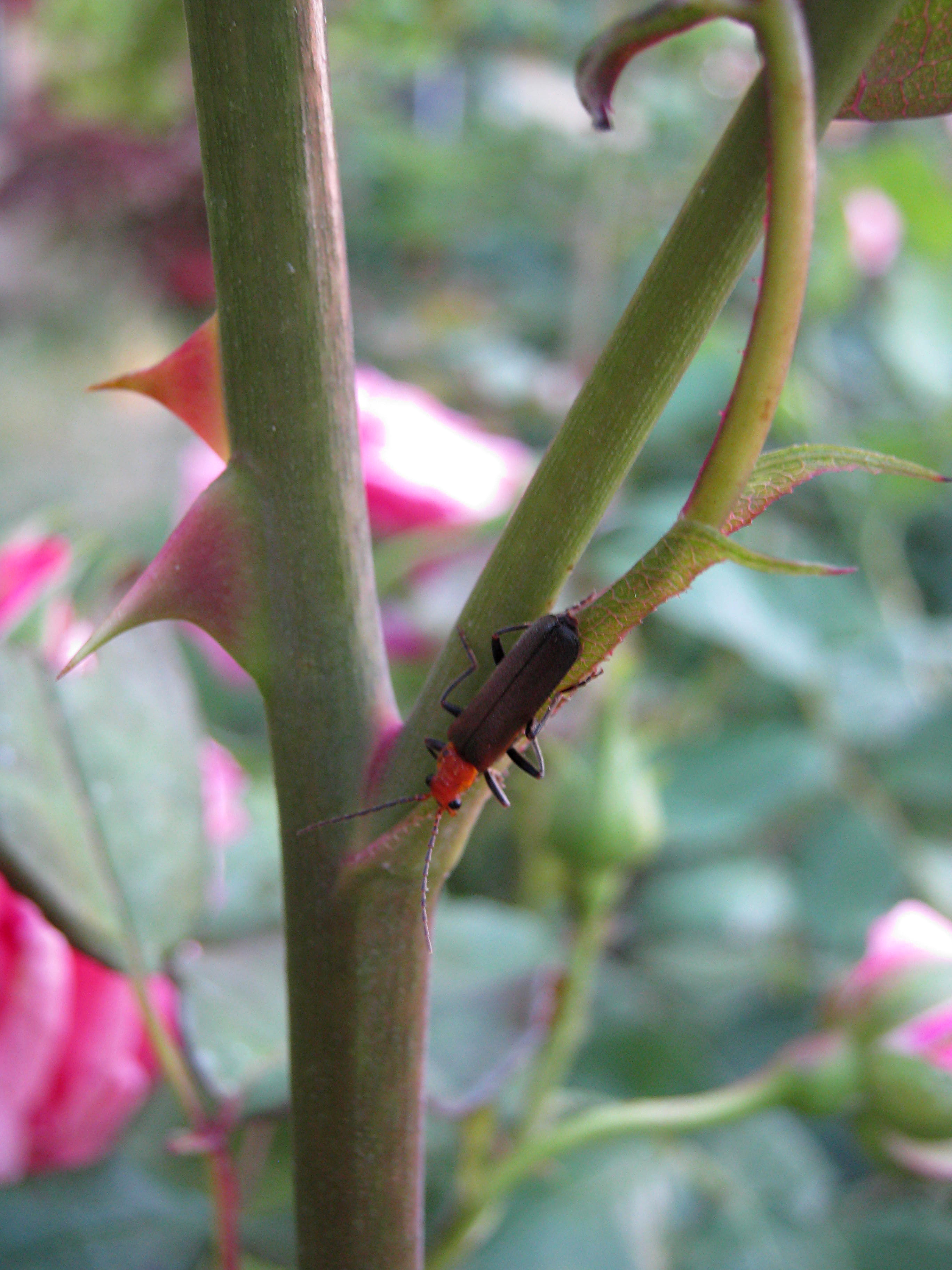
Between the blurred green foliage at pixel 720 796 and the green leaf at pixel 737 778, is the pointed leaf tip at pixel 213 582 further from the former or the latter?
the green leaf at pixel 737 778

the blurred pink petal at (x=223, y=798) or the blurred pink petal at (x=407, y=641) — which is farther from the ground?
the blurred pink petal at (x=407, y=641)

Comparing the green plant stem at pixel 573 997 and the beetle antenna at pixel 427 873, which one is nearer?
the beetle antenna at pixel 427 873

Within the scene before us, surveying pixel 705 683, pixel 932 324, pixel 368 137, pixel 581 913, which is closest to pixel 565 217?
pixel 368 137

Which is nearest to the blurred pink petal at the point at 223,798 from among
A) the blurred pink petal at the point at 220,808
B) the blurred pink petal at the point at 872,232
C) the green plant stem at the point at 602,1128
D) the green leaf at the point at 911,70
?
the blurred pink petal at the point at 220,808

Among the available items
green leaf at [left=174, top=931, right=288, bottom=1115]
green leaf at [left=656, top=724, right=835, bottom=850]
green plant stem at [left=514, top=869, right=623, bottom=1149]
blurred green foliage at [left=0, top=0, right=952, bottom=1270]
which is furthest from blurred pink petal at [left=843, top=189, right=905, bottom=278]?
green leaf at [left=174, top=931, right=288, bottom=1115]

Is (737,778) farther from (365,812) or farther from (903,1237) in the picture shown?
(365,812)

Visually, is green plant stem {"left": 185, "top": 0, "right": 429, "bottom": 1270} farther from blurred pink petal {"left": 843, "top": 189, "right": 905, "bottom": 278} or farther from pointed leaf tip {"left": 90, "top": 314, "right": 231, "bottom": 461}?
blurred pink petal {"left": 843, "top": 189, "right": 905, "bottom": 278}
